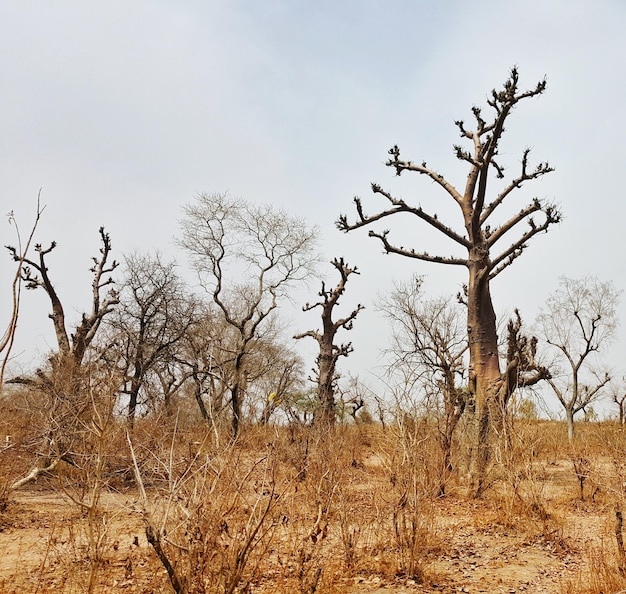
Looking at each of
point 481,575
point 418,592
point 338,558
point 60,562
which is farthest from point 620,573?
point 60,562

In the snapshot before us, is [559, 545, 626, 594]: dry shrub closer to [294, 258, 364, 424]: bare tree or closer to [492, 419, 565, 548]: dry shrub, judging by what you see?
[492, 419, 565, 548]: dry shrub

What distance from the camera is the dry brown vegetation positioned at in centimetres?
373

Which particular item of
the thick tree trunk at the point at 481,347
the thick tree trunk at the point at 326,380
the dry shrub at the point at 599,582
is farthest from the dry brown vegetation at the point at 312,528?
the thick tree trunk at the point at 326,380

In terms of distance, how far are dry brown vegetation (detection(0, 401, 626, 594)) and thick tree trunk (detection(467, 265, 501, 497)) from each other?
1.25 m

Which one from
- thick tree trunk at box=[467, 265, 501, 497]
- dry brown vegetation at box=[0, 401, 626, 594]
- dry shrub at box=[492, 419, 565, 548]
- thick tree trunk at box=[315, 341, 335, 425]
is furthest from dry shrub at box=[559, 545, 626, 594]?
thick tree trunk at box=[315, 341, 335, 425]

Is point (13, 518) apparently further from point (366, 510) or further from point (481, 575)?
point (481, 575)

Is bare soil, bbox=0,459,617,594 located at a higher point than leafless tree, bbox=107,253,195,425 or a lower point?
lower

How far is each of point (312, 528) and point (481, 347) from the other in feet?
23.8

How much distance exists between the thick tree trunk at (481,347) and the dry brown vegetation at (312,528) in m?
1.25

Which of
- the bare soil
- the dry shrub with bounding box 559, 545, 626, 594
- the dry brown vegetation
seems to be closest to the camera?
the dry brown vegetation

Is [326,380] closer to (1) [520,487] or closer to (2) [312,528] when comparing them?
(1) [520,487]

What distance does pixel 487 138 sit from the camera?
11812mm

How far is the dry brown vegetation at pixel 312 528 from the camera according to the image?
373cm

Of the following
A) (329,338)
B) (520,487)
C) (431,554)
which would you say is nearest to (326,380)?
(329,338)
